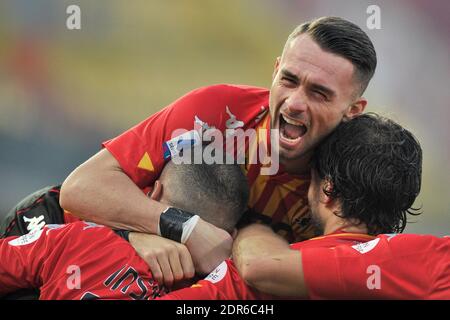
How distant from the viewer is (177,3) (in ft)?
20.1

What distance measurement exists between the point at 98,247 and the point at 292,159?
89 centimetres

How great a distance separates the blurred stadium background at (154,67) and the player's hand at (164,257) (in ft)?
11.7

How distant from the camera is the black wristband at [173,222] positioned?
6.73 ft

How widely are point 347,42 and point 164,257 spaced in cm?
103

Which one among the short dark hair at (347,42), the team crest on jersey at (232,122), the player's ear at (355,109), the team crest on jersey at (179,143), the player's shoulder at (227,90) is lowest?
the team crest on jersey at (179,143)

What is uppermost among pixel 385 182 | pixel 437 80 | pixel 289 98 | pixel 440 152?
pixel 289 98

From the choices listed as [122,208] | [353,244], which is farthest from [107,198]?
[353,244]

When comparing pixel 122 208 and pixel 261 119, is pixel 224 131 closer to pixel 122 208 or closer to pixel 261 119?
pixel 261 119

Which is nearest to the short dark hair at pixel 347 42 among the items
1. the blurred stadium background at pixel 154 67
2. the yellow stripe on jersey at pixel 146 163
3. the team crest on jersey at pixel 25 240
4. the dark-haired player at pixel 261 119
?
the dark-haired player at pixel 261 119

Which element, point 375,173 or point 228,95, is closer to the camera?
point 375,173

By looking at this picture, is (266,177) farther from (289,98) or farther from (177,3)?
(177,3)

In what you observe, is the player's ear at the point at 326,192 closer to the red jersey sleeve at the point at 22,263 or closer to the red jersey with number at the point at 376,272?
the red jersey with number at the point at 376,272

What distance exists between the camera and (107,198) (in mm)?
2270
